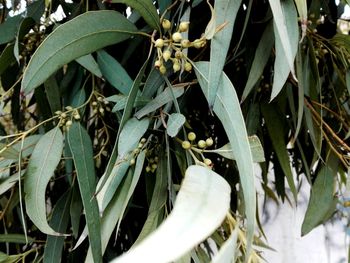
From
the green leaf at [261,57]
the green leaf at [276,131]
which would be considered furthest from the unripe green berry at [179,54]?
the green leaf at [276,131]

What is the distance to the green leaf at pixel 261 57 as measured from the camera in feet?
1.83

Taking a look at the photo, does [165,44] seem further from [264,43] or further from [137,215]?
[137,215]

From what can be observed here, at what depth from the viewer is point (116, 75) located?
598mm

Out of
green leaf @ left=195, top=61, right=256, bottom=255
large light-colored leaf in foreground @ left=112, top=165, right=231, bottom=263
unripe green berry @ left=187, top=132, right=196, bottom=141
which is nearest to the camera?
large light-colored leaf in foreground @ left=112, top=165, right=231, bottom=263

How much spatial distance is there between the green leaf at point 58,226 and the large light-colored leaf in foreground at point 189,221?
31 centimetres

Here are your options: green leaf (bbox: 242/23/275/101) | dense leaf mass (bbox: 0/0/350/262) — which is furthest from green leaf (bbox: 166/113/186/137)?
green leaf (bbox: 242/23/275/101)

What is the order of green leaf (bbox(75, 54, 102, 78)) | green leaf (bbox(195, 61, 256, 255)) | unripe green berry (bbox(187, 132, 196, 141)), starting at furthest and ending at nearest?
green leaf (bbox(75, 54, 102, 78))
unripe green berry (bbox(187, 132, 196, 141))
green leaf (bbox(195, 61, 256, 255))

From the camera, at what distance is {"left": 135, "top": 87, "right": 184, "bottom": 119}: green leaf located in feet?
1.62

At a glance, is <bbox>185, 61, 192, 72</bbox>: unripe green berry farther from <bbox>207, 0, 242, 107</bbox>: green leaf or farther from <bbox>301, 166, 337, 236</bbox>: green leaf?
<bbox>301, 166, 337, 236</bbox>: green leaf

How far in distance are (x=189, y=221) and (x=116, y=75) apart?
0.37m

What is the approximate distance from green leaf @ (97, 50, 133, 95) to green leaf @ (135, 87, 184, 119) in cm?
9

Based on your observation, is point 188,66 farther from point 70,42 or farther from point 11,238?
point 11,238

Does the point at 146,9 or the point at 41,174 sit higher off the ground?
the point at 146,9

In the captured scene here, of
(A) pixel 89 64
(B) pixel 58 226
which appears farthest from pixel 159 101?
(B) pixel 58 226
